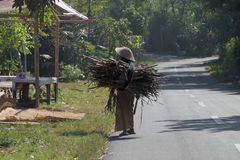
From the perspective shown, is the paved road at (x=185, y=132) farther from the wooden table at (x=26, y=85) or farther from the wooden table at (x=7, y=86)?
the wooden table at (x=7, y=86)

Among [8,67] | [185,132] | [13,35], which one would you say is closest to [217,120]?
[185,132]

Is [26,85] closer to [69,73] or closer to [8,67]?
[8,67]

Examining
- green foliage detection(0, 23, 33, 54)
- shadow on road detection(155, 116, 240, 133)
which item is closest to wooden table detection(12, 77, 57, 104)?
green foliage detection(0, 23, 33, 54)

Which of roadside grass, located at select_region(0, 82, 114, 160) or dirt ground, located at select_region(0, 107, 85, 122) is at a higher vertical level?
roadside grass, located at select_region(0, 82, 114, 160)

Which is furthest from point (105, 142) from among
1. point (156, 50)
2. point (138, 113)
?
point (156, 50)

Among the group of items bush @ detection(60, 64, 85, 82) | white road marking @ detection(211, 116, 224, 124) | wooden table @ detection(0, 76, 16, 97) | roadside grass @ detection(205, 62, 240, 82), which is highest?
wooden table @ detection(0, 76, 16, 97)

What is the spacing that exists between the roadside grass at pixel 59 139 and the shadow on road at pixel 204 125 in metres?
1.67

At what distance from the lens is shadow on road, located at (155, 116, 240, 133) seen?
16750 millimetres

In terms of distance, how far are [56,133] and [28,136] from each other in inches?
48.5

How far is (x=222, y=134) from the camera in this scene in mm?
15562

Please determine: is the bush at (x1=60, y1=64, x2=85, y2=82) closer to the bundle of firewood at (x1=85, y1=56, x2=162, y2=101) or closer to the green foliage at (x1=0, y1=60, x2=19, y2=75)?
the green foliage at (x1=0, y1=60, x2=19, y2=75)

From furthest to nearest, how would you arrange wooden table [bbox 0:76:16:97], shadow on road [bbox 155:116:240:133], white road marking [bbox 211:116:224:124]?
wooden table [bbox 0:76:16:97], white road marking [bbox 211:116:224:124], shadow on road [bbox 155:116:240:133]

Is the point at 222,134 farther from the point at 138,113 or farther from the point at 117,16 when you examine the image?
the point at 117,16

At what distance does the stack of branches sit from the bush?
66.4ft
